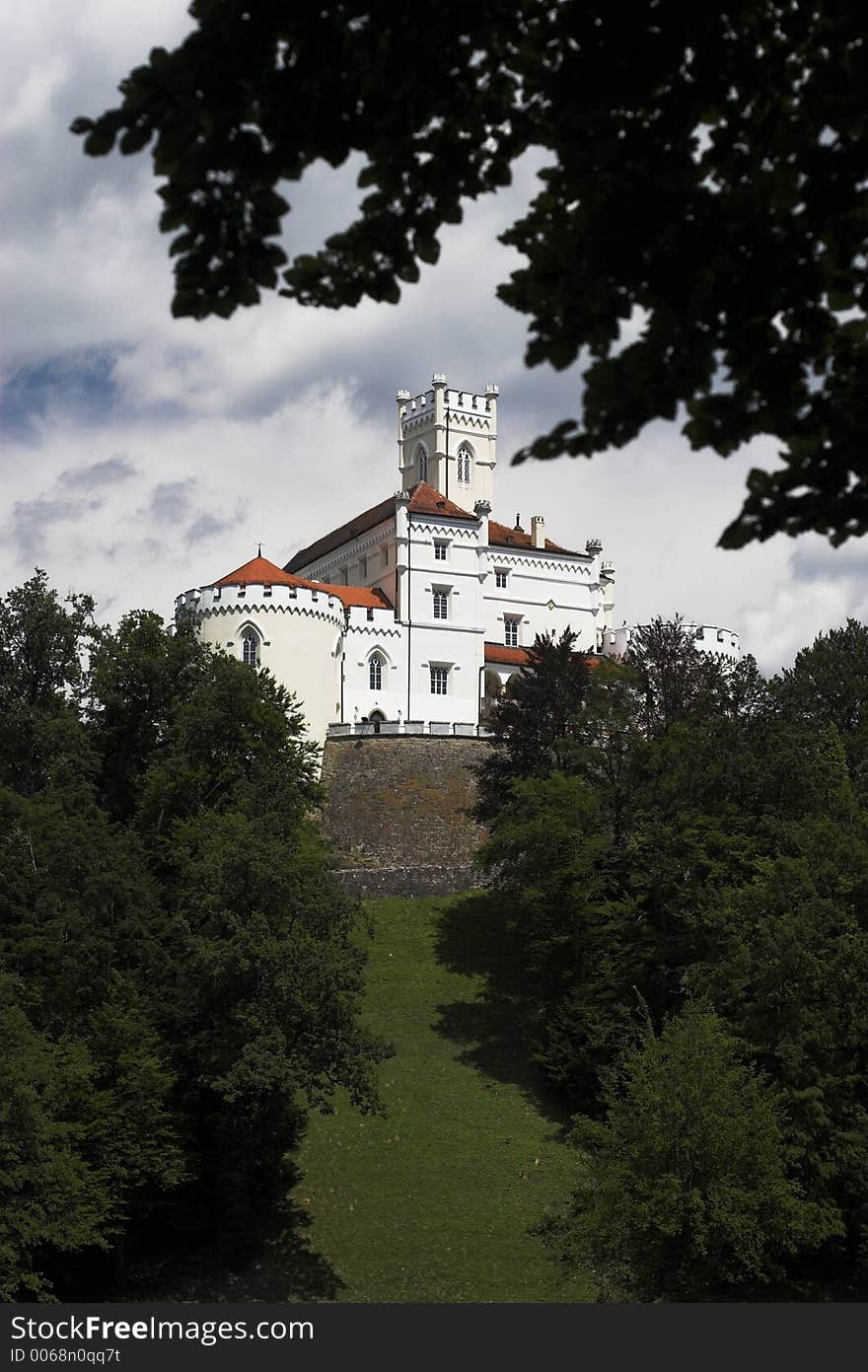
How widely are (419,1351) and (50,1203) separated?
10304 millimetres

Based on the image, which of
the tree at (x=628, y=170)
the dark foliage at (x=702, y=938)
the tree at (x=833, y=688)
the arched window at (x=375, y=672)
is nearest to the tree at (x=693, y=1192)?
the dark foliage at (x=702, y=938)

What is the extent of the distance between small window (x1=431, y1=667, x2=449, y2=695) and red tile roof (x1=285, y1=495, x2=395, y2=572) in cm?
741

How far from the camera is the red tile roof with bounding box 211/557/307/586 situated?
6419cm

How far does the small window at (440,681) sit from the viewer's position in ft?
229

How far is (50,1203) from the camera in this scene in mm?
32875

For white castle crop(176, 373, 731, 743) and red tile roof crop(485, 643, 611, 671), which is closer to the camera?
white castle crop(176, 373, 731, 743)

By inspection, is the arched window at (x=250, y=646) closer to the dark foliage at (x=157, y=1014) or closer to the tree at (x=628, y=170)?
the dark foliage at (x=157, y=1014)

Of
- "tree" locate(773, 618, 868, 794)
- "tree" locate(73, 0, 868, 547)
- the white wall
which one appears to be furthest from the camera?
the white wall

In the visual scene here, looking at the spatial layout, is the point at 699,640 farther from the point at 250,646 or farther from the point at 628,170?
the point at 628,170

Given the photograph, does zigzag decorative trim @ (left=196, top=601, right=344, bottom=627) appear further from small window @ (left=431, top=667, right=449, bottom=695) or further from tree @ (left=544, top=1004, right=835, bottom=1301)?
tree @ (left=544, top=1004, right=835, bottom=1301)

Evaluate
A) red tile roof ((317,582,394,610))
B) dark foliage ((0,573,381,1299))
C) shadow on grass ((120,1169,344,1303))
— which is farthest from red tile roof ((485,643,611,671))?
shadow on grass ((120,1169,344,1303))

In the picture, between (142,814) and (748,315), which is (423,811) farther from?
(748,315)

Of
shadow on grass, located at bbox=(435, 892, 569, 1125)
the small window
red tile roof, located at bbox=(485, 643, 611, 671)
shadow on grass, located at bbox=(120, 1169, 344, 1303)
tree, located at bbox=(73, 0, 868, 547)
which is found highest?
red tile roof, located at bbox=(485, 643, 611, 671)

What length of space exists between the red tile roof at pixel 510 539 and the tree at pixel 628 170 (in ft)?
218
